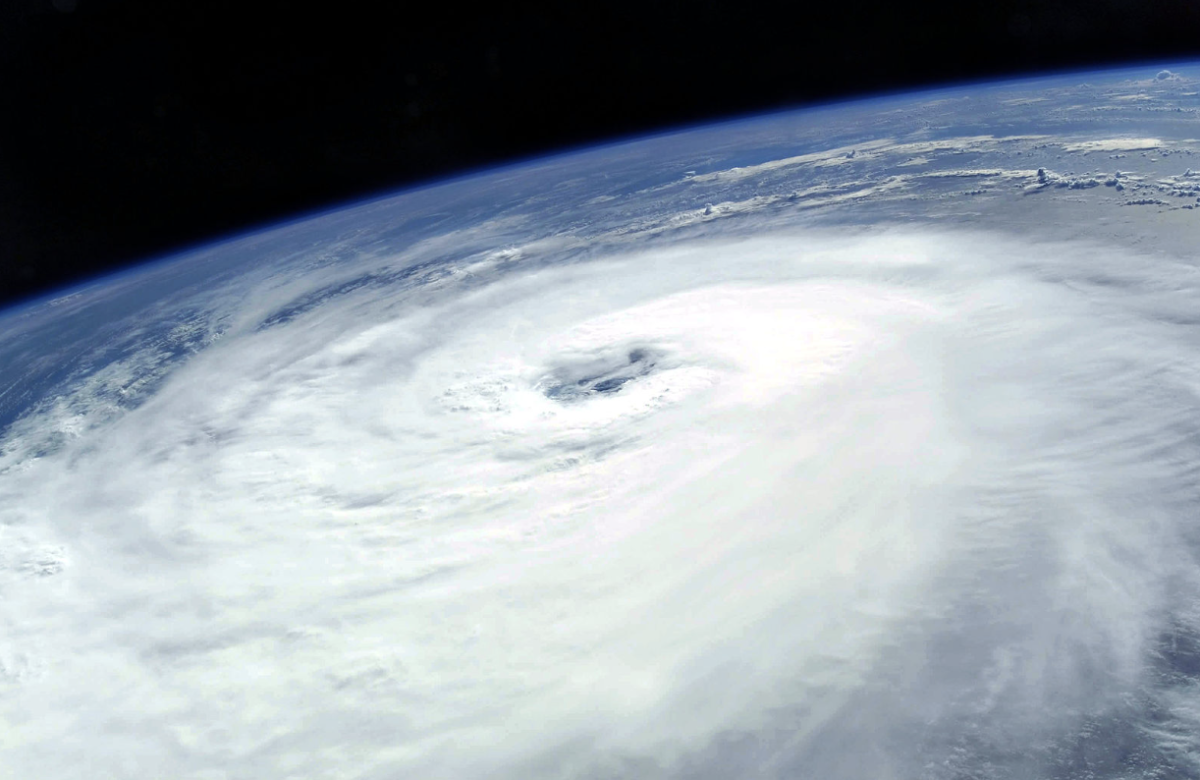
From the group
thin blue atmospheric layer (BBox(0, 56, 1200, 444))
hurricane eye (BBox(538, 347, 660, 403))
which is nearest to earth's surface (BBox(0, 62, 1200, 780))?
hurricane eye (BBox(538, 347, 660, 403))

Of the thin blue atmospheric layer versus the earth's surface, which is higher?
the thin blue atmospheric layer

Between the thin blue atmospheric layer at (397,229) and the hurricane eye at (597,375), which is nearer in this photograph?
the hurricane eye at (597,375)

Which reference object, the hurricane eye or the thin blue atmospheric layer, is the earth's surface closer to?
the hurricane eye

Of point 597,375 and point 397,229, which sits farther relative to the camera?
point 397,229

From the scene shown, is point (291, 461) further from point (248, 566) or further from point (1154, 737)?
point (1154, 737)

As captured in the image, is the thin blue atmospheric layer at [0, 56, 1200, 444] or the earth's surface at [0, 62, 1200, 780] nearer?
the earth's surface at [0, 62, 1200, 780]

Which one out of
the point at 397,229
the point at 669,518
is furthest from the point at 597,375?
the point at 397,229

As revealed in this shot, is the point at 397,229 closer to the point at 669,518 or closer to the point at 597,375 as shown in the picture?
the point at 597,375

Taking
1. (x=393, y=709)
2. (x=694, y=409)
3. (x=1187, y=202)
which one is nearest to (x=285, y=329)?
(x=694, y=409)

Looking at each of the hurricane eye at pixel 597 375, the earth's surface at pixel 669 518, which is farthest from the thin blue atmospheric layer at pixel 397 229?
the earth's surface at pixel 669 518

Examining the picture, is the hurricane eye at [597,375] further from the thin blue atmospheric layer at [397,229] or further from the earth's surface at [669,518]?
the thin blue atmospheric layer at [397,229]
